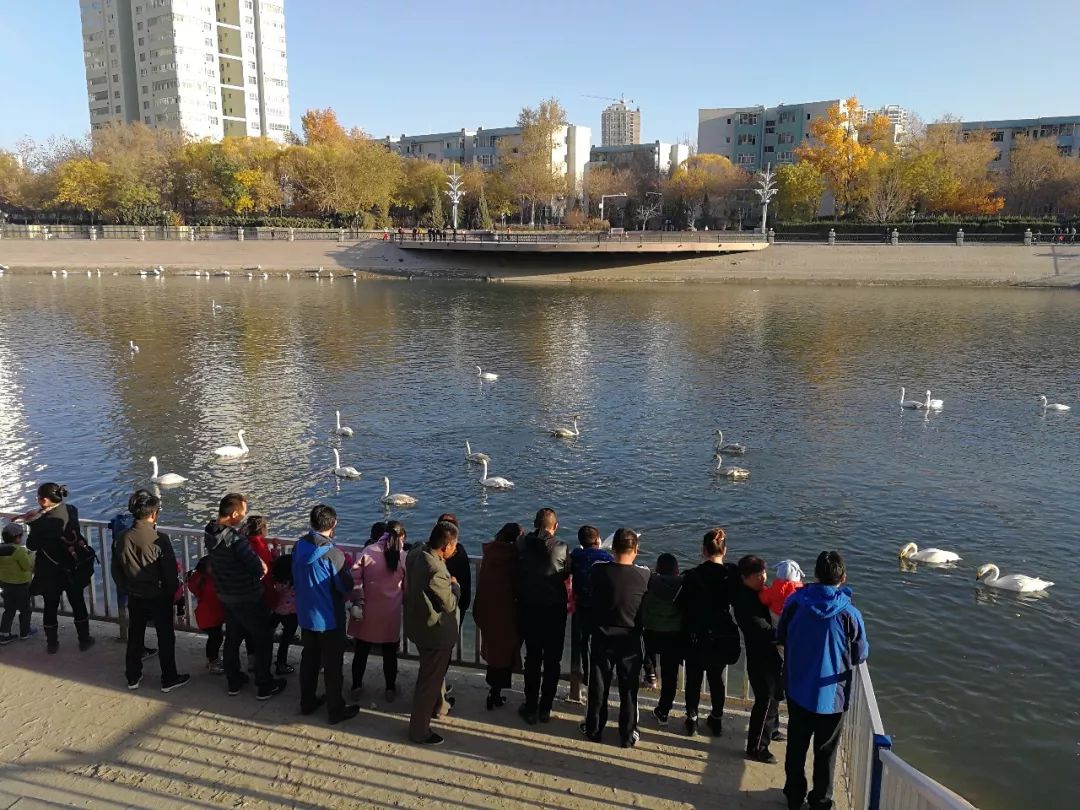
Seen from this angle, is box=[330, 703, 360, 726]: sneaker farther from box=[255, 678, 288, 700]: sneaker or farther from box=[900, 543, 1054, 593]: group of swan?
box=[900, 543, 1054, 593]: group of swan

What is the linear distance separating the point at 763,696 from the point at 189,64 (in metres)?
148

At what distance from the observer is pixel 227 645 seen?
21.2 ft

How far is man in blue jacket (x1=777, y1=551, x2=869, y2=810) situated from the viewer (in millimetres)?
5133

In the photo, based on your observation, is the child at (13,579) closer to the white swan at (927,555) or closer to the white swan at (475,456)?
the white swan at (475,456)

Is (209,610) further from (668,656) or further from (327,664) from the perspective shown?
(668,656)

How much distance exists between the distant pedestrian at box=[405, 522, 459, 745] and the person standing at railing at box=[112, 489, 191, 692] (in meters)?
2.18

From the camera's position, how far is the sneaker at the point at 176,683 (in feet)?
21.8

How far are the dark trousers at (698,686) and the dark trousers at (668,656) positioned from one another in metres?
0.10

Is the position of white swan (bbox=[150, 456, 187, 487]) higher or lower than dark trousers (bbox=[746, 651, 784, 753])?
lower

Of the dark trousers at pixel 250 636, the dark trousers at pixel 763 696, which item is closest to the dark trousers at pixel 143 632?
the dark trousers at pixel 250 636

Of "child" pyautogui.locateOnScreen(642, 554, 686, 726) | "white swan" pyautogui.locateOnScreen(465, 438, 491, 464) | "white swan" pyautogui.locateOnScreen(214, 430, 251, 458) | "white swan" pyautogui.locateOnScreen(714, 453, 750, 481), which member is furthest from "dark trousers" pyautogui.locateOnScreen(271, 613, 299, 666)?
"white swan" pyautogui.locateOnScreen(214, 430, 251, 458)

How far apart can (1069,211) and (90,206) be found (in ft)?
342

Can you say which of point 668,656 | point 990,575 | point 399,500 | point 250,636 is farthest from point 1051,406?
point 250,636

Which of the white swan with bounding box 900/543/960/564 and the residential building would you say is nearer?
the white swan with bounding box 900/543/960/564
